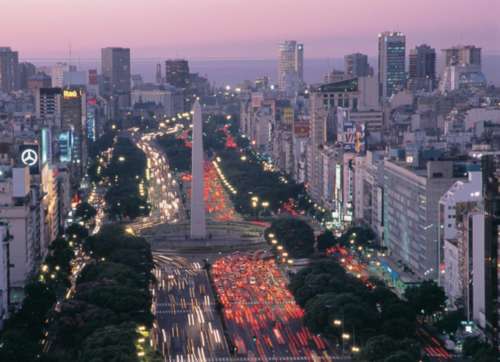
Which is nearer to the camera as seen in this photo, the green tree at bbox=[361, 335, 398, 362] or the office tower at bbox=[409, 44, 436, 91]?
the green tree at bbox=[361, 335, 398, 362]

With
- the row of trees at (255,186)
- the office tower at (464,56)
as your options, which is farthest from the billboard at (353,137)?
the office tower at (464,56)

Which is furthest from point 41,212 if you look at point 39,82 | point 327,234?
point 39,82

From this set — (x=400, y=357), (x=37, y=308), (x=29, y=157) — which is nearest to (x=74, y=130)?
(x=29, y=157)

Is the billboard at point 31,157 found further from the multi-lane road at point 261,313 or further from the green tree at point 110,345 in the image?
the green tree at point 110,345

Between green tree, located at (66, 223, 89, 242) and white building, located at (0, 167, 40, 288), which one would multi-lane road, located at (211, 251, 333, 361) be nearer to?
green tree, located at (66, 223, 89, 242)

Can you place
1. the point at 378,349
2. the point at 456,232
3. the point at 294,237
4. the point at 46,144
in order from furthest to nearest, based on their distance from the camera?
1. the point at 46,144
2. the point at 294,237
3. the point at 456,232
4. the point at 378,349

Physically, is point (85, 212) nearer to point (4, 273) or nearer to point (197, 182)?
point (197, 182)

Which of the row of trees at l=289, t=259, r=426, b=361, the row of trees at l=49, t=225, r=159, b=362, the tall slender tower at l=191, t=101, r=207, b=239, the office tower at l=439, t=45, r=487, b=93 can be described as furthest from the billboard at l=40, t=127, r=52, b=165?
the office tower at l=439, t=45, r=487, b=93
